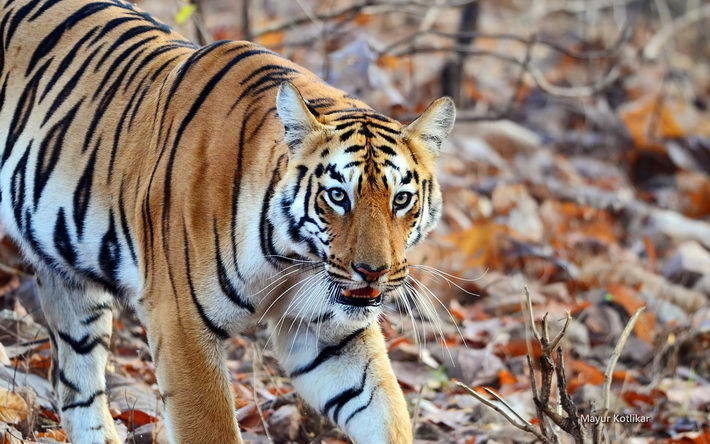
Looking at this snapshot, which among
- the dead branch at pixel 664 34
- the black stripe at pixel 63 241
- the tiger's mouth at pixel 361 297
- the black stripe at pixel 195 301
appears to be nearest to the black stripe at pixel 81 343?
the black stripe at pixel 63 241

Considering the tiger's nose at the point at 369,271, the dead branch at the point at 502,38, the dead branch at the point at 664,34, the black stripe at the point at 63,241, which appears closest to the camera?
the tiger's nose at the point at 369,271

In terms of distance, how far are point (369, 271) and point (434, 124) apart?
2.14 feet

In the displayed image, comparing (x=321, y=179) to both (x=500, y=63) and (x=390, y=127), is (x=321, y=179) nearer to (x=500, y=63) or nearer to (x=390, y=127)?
(x=390, y=127)

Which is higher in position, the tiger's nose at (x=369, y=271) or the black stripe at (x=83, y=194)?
the black stripe at (x=83, y=194)

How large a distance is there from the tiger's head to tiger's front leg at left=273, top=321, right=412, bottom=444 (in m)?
0.27

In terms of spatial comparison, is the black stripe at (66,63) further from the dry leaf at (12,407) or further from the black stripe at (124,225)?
the dry leaf at (12,407)

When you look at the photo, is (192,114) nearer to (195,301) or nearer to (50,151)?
(195,301)

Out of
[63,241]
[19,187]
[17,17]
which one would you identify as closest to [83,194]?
[63,241]

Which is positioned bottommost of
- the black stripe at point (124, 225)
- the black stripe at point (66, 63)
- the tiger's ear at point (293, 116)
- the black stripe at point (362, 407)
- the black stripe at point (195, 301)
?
the black stripe at point (362, 407)

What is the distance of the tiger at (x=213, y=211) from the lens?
137 inches

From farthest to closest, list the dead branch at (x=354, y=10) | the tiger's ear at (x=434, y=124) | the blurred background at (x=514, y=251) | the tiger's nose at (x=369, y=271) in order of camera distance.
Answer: the dead branch at (x=354, y=10) → the blurred background at (x=514, y=251) → the tiger's ear at (x=434, y=124) → the tiger's nose at (x=369, y=271)

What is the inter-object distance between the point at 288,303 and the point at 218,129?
63cm

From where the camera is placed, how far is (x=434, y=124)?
12.1ft

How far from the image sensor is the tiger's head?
3.35 m
